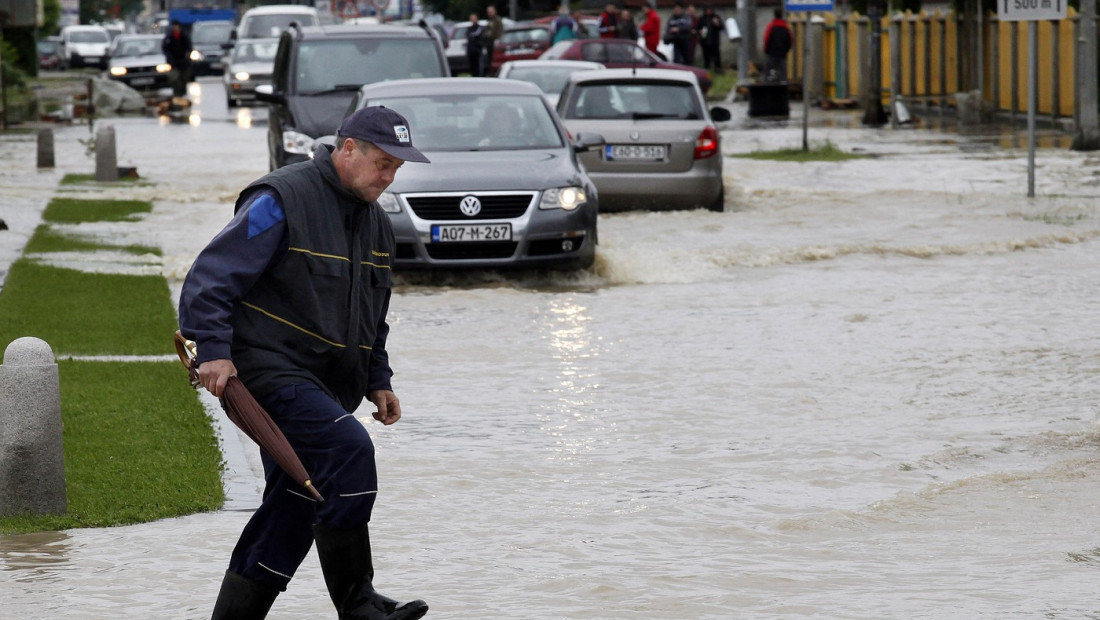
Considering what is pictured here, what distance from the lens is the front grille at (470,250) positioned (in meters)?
13.4

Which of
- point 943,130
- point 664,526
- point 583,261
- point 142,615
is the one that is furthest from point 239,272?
point 943,130

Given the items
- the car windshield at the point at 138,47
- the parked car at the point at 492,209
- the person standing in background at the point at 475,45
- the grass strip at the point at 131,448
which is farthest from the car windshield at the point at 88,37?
the grass strip at the point at 131,448

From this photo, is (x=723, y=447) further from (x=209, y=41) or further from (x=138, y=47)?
(x=209, y=41)

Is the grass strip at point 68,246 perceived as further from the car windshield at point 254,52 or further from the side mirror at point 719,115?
the car windshield at point 254,52

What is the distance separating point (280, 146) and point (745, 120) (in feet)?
62.7

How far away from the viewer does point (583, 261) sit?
Answer: 13836 mm

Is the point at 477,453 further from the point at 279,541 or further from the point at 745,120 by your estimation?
the point at 745,120

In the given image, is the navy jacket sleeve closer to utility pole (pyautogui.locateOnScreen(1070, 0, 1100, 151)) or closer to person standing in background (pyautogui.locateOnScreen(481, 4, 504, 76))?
utility pole (pyautogui.locateOnScreen(1070, 0, 1100, 151))

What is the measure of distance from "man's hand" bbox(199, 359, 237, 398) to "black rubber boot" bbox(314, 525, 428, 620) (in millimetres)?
522

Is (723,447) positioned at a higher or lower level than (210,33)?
lower

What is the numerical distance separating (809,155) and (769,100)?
33.9ft

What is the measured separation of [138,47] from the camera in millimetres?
48906

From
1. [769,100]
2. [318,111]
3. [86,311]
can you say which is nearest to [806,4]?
[769,100]

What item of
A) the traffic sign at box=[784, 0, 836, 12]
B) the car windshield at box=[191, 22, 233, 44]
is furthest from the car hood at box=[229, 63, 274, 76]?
the car windshield at box=[191, 22, 233, 44]
